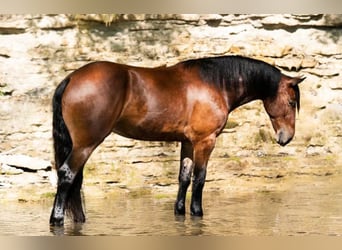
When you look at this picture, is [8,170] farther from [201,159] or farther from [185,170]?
[201,159]

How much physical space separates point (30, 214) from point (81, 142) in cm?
133

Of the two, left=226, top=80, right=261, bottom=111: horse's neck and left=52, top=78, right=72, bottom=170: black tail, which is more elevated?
left=226, top=80, right=261, bottom=111: horse's neck

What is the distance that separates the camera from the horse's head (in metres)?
6.73

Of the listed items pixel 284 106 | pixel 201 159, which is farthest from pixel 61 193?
pixel 284 106

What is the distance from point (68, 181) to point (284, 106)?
Answer: 5.94 ft

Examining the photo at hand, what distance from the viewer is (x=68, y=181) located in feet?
19.9

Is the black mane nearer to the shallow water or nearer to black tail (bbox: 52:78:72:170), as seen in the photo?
the shallow water

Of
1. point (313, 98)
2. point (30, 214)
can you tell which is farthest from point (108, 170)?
point (313, 98)

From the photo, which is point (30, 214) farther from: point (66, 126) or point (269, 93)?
point (269, 93)

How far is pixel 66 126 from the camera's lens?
242 inches

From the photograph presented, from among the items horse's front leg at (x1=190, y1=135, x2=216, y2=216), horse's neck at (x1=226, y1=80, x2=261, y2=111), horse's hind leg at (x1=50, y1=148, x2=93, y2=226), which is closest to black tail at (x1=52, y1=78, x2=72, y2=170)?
horse's hind leg at (x1=50, y1=148, x2=93, y2=226)

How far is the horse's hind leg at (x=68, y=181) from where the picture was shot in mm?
6059

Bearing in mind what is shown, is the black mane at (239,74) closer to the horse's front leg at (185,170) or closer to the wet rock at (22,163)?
the horse's front leg at (185,170)

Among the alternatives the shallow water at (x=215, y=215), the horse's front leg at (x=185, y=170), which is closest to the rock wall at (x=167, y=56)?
the shallow water at (x=215, y=215)
